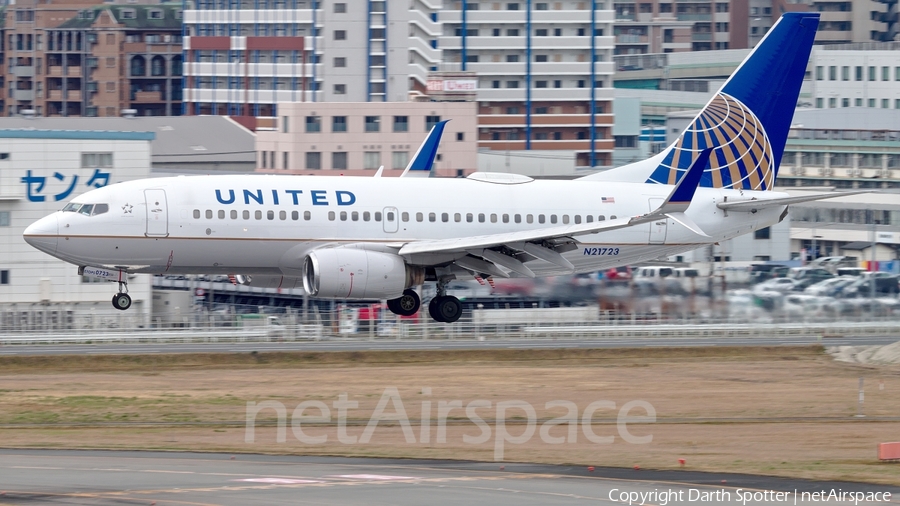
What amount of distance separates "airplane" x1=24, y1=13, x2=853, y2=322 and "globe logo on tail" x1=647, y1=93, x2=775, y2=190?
0.16 feet

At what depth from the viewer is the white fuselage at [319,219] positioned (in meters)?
37.8

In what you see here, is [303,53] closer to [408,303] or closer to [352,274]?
[408,303]

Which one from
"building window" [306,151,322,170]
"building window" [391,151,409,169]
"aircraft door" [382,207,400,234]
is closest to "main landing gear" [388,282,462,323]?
"aircraft door" [382,207,400,234]

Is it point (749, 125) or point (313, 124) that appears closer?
point (749, 125)

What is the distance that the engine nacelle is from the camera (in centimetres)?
3794

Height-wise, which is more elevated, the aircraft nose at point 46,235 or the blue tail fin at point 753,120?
the blue tail fin at point 753,120

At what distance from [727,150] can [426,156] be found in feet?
35.9

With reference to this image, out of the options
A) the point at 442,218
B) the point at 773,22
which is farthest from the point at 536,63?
the point at 442,218

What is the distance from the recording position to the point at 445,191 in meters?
40.5

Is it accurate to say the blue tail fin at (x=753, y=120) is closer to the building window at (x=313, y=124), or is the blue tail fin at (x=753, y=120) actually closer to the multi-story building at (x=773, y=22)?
the building window at (x=313, y=124)

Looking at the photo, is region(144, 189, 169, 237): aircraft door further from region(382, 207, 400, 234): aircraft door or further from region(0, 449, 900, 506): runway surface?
region(0, 449, 900, 506): runway surface

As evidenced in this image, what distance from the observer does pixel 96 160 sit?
66.8m

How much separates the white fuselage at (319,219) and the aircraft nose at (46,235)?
30 mm

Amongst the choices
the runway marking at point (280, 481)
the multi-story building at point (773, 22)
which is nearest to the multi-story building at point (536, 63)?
the multi-story building at point (773, 22)
